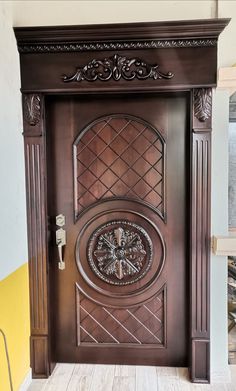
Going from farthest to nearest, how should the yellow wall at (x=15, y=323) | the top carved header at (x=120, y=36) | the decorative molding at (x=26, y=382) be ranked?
1. the decorative molding at (x=26, y=382)
2. the top carved header at (x=120, y=36)
3. the yellow wall at (x=15, y=323)

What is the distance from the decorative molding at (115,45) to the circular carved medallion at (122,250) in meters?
1.07

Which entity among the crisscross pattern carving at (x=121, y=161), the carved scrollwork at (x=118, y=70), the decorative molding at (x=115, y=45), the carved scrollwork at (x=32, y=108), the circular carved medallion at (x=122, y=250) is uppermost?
the decorative molding at (x=115, y=45)

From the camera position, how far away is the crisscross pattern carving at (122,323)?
211 cm

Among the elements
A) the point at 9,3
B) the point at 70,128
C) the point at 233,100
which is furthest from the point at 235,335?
the point at 9,3

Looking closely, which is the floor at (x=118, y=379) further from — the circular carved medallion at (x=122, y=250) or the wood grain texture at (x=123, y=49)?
the wood grain texture at (x=123, y=49)

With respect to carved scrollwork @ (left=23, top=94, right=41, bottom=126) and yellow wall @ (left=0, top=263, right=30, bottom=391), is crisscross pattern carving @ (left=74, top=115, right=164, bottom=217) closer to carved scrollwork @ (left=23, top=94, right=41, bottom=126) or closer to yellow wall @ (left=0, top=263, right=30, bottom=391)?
carved scrollwork @ (left=23, top=94, right=41, bottom=126)

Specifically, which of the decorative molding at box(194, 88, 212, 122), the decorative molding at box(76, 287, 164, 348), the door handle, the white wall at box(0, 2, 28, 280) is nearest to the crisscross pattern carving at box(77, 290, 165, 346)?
the decorative molding at box(76, 287, 164, 348)

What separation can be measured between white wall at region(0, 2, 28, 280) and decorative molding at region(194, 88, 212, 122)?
106cm

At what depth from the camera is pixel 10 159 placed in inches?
70.7

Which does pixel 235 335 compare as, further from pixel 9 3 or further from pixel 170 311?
pixel 9 3

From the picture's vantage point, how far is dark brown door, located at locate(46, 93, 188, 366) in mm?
2029

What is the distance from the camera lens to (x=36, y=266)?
2002 mm

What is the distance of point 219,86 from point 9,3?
4.29 ft

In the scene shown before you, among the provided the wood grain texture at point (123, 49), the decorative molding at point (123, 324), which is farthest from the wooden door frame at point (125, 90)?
the decorative molding at point (123, 324)
